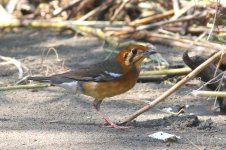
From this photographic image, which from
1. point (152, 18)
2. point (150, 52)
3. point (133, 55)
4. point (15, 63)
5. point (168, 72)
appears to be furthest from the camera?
point (152, 18)

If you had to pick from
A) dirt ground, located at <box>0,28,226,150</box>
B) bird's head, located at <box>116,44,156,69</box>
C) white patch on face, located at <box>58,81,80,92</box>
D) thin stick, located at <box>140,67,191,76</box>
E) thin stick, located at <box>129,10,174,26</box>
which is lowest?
dirt ground, located at <box>0,28,226,150</box>

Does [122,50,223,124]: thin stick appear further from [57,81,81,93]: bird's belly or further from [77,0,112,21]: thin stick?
[77,0,112,21]: thin stick

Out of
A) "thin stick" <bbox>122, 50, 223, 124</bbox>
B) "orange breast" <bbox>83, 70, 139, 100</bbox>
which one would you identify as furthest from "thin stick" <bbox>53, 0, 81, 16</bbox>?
"thin stick" <bbox>122, 50, 223, 124</bbox>

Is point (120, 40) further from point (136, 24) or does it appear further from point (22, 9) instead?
point (22, 9)

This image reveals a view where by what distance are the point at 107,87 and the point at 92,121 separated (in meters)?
0.35

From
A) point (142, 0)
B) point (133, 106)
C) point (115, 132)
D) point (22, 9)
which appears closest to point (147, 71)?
point (133, 106)

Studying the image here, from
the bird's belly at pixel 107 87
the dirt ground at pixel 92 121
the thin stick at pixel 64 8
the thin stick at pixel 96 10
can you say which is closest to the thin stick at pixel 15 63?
the dirt ground at pixel 92 121

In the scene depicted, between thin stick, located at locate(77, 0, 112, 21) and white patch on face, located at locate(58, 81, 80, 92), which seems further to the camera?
thin stick, located at locate(77, 0, 112, 21)

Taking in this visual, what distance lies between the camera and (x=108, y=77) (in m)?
5.53

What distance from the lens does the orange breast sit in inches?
217

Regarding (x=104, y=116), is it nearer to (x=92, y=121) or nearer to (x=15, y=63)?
(x=92, y=121)

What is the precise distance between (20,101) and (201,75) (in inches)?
64.0

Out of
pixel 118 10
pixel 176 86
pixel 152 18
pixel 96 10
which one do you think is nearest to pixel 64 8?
pixel 96 10

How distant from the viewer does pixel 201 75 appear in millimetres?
5984
